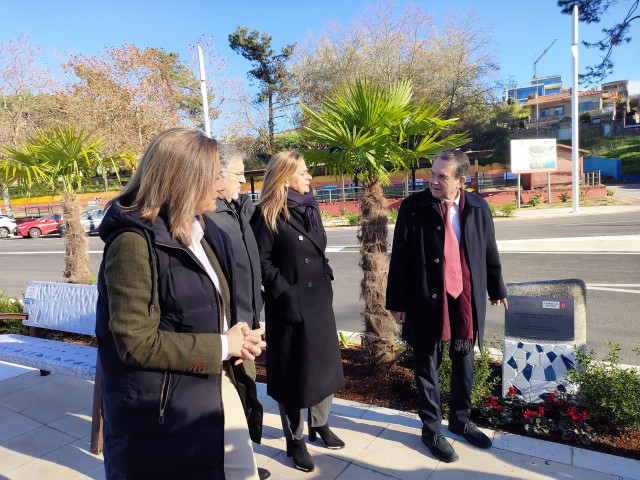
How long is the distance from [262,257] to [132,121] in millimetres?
29845

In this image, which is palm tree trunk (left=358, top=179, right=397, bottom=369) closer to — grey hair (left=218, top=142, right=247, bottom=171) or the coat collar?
the coat collar

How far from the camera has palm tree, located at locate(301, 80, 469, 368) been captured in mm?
3641

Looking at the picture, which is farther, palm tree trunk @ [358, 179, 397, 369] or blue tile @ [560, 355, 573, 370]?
palm tree trunk @ [358, 179, 397, 369]

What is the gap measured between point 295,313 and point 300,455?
887mm

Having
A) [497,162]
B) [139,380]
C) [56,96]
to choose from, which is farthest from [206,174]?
[497,162]

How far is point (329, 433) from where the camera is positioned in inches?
121

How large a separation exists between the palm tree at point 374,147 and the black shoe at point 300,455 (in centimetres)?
129

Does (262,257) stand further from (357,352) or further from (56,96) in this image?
(56,96)

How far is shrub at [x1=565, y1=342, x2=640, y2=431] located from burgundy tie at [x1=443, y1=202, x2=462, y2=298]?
3.45 ft

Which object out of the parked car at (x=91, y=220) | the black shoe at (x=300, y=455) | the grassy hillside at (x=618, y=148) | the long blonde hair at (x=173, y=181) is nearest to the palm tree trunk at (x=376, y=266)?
the black shoe at (x=300, y=455)

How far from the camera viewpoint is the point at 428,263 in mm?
2963

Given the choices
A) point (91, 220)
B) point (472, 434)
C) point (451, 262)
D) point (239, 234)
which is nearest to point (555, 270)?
point (472, 434)

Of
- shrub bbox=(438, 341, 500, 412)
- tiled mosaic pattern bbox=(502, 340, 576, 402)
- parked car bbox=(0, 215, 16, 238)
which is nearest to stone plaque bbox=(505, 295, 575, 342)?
tiled mosaic pattern bbox=(502, 340, 576, 402)

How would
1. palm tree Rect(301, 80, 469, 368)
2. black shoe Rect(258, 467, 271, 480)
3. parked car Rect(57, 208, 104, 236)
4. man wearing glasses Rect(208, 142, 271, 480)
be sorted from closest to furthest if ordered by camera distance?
man wearing glasses Rect(208, 142, 271, 480) → black shoe Rect(258, 467, 271, 480) → palm tree Rect(301, 80, 469, 368) → parked car Rect(57, 208, 104, 236)
